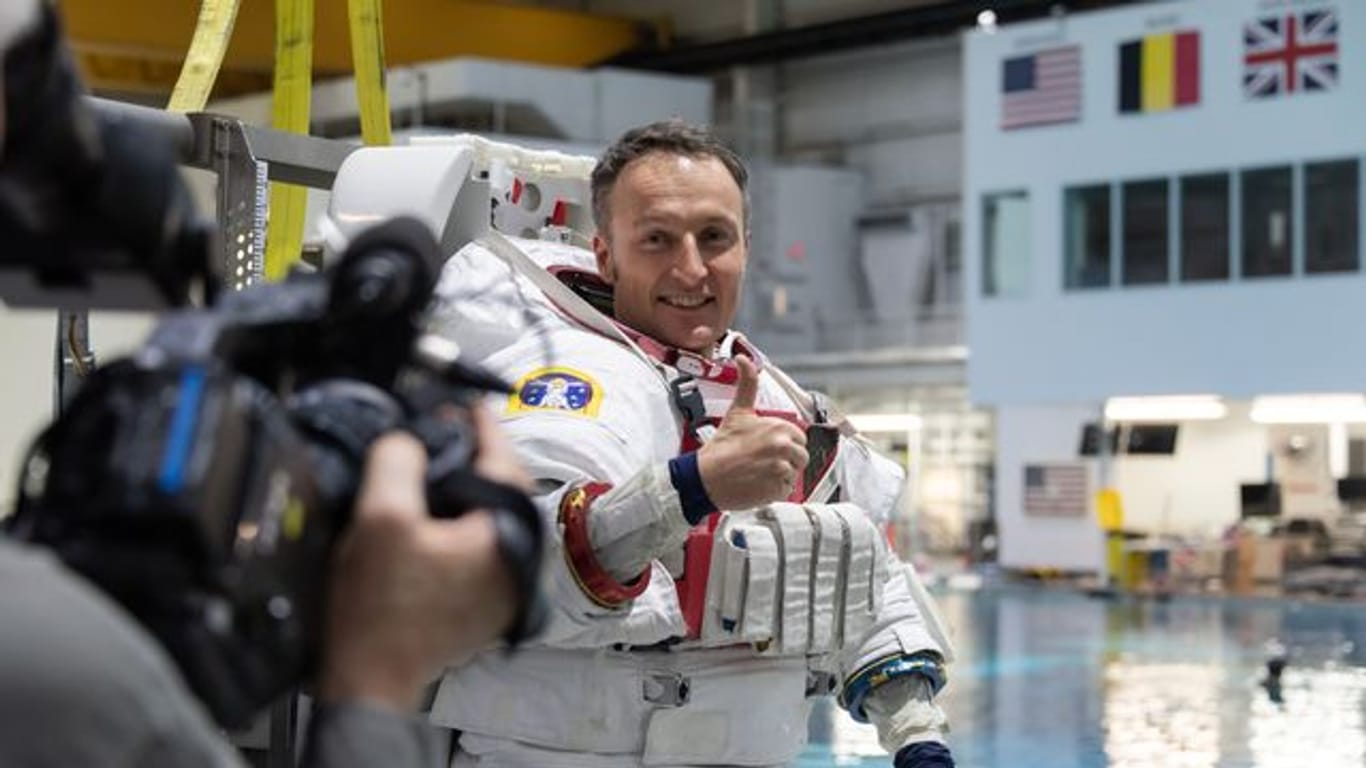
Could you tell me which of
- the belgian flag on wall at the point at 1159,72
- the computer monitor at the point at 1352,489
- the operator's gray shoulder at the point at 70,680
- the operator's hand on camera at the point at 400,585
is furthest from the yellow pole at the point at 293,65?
the computer monitor at the point at 1352,489

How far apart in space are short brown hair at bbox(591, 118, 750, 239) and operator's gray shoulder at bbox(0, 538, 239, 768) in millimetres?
2333

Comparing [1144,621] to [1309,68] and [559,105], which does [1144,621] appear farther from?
[559,105]

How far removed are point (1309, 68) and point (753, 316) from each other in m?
12.4

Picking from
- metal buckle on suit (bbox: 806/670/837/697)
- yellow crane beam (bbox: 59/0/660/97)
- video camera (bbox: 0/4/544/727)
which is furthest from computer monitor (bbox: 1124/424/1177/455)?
video camera (bbox: 0/4/544/727)

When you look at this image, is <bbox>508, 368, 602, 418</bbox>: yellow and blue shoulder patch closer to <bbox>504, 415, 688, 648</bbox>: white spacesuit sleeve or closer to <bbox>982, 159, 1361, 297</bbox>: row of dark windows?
<bbox>504, 415, 688, 648</bbox>: white spacesuit sleeve

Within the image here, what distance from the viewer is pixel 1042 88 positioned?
27141mm

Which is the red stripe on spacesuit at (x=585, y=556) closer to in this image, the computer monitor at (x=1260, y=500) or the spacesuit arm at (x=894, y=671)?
the spacesuit arm at (x=894, y=671)

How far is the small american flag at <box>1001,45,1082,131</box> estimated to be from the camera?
87.9ft

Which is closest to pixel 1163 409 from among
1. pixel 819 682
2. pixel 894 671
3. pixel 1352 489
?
pixel 1352 489

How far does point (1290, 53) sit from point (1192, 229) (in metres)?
2.59

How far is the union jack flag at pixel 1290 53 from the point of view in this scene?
80.5ft

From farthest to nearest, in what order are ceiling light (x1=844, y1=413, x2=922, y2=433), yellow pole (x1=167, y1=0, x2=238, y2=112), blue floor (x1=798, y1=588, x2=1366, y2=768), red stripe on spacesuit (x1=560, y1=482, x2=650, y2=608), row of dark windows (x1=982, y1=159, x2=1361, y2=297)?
ceiling light (x1=844, y1=413, x2=922, y2=433)
row of dark windows (x1=982, y1=159, x2=1361, y2=297)
blue floor (x1=798, y1=588, x2=1366, y2=768)
yellow pole (x1=167, y1=0, x2=238, y2=112)
red stripe on spacesuit (x1=560, y1=482, x2=650, y2=608)

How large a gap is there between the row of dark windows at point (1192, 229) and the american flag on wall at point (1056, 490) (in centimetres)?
243

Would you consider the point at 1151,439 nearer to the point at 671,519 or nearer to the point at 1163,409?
the point at 1163,409
